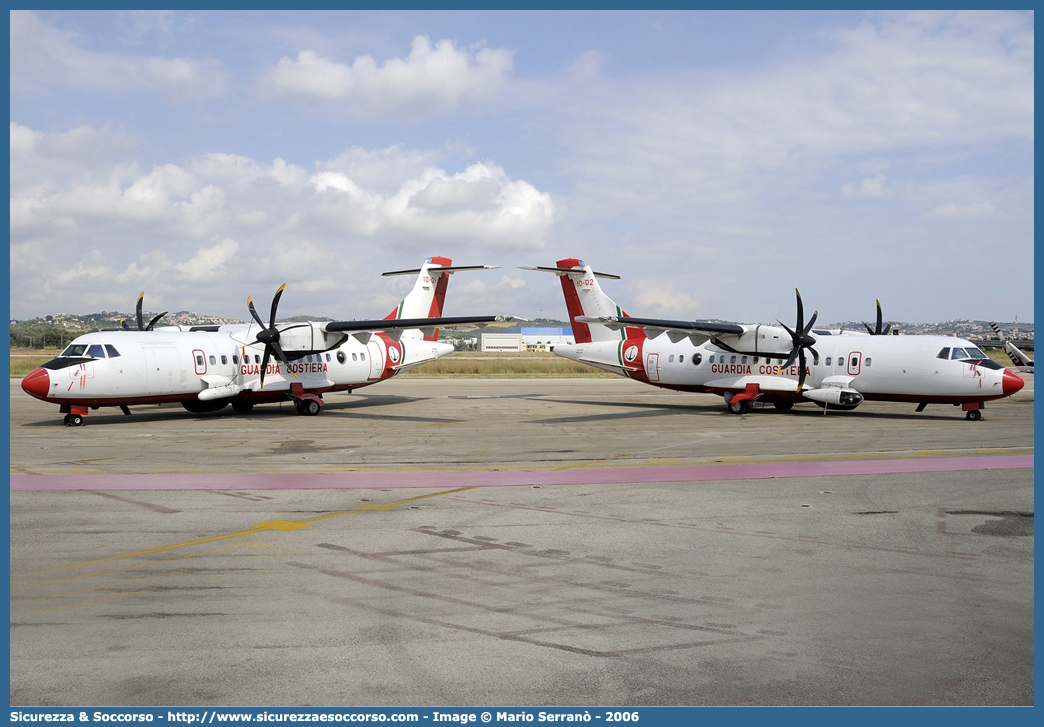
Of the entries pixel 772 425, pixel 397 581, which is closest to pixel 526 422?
pixel 772 425

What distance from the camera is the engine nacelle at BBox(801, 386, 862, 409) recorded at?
26641 mm

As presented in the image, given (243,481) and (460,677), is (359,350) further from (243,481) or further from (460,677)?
(460,677)

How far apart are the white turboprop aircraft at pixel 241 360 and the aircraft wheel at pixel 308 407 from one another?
34mm

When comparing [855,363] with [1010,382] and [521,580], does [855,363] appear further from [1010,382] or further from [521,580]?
[521,580]

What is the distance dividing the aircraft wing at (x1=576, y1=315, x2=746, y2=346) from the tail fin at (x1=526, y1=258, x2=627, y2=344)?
19.7ft

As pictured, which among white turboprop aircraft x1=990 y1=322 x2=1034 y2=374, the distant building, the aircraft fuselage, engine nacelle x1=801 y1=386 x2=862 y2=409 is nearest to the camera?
the aircraft fuselage

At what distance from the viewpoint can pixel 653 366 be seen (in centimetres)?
3131

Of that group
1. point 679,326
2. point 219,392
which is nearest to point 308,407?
point 219,392

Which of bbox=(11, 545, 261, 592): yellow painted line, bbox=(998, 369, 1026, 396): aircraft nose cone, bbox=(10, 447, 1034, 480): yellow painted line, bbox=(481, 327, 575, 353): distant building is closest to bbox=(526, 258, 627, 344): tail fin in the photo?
bbox=(998, 369, 1026, 396): aircraft nose cone

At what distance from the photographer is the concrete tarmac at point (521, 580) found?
5629 millimetres

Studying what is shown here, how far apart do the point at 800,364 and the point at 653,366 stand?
5681 mm

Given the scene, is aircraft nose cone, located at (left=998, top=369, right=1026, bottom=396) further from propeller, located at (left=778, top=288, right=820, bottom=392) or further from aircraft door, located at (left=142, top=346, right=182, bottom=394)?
aircraft door, located at (left=142, top=346, right=182, bottom=394)

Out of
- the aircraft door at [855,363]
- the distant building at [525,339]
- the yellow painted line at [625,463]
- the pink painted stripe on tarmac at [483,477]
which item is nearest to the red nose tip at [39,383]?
the yellow painted line at [625,463]

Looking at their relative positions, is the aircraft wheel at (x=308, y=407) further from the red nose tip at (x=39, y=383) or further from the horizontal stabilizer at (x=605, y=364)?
the horizontal stabilizer at (x=605, y=364)
